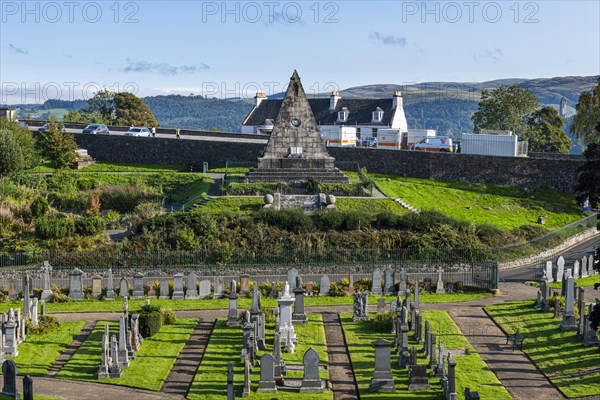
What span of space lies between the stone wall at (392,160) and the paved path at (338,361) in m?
30.0

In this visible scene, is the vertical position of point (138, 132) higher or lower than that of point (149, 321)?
higher

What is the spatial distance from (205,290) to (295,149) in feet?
59.0

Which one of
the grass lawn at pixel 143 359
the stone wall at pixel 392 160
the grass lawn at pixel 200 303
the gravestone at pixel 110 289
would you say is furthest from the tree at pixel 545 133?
the grass lawn at pixel 143 359

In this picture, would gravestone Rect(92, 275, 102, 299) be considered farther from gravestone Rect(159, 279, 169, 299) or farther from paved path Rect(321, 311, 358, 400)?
paved path Rect(321, 311, 358, 400)

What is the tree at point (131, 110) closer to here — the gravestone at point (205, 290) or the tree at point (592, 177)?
the gravestone at point (205, 290)

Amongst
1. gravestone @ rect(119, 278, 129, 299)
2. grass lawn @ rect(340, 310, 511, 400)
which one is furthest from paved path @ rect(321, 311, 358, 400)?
gravestone @ rect(119, 278, 129, 299)

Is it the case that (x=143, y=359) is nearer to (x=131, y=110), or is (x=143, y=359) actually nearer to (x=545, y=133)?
(x=545, y=133)

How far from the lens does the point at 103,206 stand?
56.2m

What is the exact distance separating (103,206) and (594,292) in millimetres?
30157

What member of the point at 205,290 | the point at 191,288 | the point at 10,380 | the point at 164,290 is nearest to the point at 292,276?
the point at 205,290

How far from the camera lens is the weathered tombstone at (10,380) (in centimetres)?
2412

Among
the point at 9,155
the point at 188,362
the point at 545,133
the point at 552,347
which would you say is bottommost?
the point at 188,362

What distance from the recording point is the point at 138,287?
38875mm

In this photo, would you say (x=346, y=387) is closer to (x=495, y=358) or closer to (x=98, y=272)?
(x=495, y=358)
